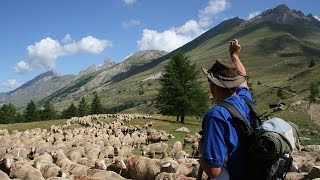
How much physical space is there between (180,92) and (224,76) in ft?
178

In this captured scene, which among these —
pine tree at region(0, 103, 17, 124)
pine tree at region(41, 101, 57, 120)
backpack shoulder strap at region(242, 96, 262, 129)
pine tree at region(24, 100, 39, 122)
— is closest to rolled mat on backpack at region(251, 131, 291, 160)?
backpack shoulder strap at region(242, 96, 262, 129)

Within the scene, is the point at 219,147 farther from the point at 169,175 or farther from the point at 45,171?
the point at 45,171

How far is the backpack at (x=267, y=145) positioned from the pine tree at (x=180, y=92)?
2089 inches

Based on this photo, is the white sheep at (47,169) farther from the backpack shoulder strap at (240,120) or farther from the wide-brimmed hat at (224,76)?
the backpack shoulder strap at (240,120)

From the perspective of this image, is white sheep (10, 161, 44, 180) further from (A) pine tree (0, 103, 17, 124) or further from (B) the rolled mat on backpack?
(A) pine tree (0, 103, 17, 124)

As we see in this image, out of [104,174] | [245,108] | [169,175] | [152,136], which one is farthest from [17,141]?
[245,108]

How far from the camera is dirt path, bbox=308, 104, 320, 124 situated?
170 feet

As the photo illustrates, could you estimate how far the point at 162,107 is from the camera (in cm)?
6028

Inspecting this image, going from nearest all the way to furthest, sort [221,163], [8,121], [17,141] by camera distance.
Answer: [221,163] < [17,141] < [8,121]

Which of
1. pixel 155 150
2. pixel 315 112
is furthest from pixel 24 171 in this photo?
pixel 315 112

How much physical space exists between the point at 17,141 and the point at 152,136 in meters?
12.0

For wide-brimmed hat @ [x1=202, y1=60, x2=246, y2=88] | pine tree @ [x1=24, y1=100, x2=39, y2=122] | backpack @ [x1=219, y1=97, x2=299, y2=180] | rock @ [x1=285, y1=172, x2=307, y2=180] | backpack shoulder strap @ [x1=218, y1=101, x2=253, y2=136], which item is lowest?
rock @ [x1=285, y1=172, x2=307, y2=180]

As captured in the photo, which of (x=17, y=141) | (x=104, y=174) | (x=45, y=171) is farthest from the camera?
(x=17, y=141)

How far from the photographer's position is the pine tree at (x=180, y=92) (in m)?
59.2
